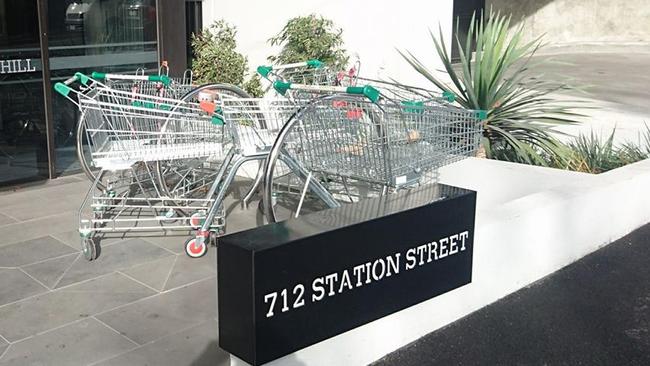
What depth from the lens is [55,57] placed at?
731 cm

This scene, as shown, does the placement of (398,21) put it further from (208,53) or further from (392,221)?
(392,221)

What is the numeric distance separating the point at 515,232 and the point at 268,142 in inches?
78.8

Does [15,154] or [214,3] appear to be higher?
[214,3]

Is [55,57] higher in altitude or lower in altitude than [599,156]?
higher

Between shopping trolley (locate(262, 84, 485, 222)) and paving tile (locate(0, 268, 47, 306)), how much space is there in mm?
1503

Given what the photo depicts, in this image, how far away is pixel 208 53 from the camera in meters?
8.72

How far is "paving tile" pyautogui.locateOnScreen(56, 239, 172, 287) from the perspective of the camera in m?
4.84

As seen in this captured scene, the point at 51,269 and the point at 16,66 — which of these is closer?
the point at 51,269

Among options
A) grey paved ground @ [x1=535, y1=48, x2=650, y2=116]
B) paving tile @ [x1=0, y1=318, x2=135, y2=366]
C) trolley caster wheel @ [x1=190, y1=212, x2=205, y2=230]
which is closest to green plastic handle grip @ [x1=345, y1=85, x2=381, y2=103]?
trolley caster wheel @ [x1=190, y1=212, x2=205, y2=230]

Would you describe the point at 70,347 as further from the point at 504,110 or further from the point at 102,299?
the point at 504,110

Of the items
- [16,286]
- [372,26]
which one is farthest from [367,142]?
[372,26]

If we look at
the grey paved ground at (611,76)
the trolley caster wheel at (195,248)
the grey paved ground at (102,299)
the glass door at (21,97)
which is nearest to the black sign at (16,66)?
the glass door at (21,97)

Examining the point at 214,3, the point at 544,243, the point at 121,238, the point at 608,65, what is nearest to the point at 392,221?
the point at 544,243

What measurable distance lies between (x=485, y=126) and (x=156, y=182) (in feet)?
10.2
